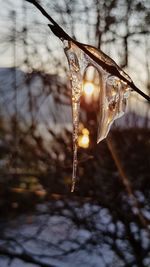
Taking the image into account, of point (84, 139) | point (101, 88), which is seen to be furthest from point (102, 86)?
point (84, 139)

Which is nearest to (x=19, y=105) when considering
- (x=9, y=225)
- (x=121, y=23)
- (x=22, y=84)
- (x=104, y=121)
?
(x=22, y=84)

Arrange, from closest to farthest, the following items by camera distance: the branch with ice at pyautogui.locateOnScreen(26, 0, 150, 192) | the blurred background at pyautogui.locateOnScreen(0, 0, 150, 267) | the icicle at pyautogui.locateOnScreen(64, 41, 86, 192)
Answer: the branch with ice at pyautogui.locateOnScreen(26, 0, 150, 192) → the icicle at pyautogui.locateOnScreen(64, 41, 86, 192) → the blurred background at pyautogui.locateOnScreen(0, 0, 150, 267)

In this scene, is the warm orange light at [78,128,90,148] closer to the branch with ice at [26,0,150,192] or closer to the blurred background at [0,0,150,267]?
the blurred background at [0,0,150,267]

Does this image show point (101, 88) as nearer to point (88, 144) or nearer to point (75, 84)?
point (75, 84)

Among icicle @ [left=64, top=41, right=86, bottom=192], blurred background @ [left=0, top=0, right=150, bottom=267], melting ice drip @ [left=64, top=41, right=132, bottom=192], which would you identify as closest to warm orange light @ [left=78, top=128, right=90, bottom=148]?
blurred background @ [left=0, top=0, right=150, bottom=267]

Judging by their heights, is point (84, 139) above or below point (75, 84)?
below

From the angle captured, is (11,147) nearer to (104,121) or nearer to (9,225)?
(9,225)
